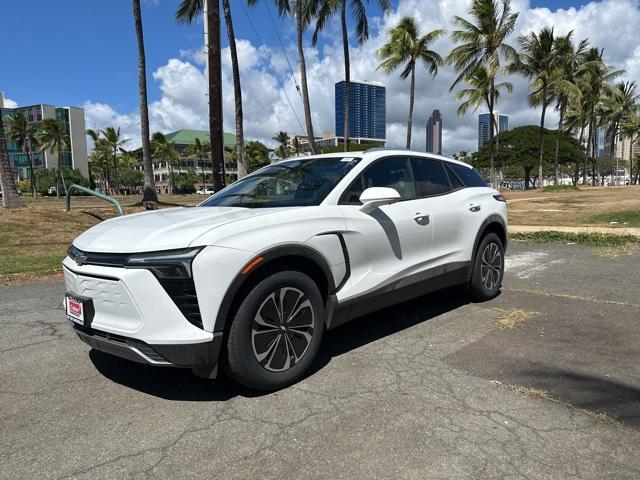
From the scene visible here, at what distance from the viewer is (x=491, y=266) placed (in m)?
5.59

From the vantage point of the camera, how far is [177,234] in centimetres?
302

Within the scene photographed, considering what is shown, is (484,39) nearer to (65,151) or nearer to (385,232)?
(385,232)

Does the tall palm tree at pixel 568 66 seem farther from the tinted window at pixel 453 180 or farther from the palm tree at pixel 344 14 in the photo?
the tinted window at pixel 453 180

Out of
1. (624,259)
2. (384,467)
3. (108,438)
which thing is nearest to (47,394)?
(108,438)

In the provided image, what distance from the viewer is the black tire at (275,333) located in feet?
10.1

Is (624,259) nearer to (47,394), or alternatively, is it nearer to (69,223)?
(47,394)

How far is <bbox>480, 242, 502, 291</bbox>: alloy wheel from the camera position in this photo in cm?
545

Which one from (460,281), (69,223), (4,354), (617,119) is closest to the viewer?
(4,354)

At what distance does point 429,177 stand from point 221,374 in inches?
109

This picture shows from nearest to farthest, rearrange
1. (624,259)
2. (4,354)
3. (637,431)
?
(637,431), (4,354), (624,259)

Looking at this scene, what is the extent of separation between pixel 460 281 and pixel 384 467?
2.97m

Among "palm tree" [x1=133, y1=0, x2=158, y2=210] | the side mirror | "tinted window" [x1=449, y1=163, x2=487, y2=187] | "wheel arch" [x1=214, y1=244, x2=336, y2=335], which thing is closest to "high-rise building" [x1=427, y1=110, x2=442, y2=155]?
"tinted window" [x1=449, y1=163, x2=487, y2=187]

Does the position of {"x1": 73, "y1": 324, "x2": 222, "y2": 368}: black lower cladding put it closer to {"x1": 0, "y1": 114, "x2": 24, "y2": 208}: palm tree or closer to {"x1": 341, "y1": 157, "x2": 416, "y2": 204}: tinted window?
{"x1": 341, "y1": 157, "x2": 416, "y2": 204}: tinted window

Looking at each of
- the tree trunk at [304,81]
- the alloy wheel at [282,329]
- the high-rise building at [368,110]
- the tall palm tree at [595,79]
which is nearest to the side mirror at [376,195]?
the alloy wheel at [282,329]
